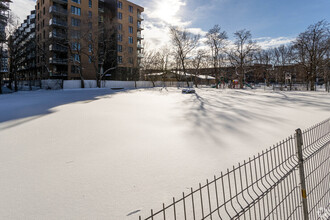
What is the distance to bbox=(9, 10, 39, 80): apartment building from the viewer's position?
38750 mm

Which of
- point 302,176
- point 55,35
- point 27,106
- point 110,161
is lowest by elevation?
point 110,161

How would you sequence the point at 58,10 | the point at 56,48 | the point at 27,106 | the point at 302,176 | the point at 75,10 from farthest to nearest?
1. the point at 75,10
2. the point at 56,48
3. the point at 58,10
4. the point at 27,106
5. the point at 302,176

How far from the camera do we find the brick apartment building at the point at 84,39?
3897 cm

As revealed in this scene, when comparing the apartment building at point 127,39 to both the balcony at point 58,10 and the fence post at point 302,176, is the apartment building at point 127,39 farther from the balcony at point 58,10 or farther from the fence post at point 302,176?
the fence post at point 302,176

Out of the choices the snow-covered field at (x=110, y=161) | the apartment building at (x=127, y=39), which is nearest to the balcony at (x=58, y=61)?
the apartment building at (x=127, y=39)

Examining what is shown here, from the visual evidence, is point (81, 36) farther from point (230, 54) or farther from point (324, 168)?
point (324, 168)

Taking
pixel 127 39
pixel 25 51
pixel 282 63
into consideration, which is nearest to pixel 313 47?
pixel 282 63

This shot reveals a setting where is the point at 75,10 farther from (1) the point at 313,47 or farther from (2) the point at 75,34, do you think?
(1) the point at 313,47

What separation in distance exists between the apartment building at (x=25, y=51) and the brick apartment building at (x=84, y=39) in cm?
35

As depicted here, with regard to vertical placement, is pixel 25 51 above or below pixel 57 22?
below

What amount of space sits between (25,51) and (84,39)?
17061mm

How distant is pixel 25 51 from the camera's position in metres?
43.5

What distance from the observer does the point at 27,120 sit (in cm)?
995

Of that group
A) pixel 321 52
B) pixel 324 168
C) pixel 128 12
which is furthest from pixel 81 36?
pixel 321 52
